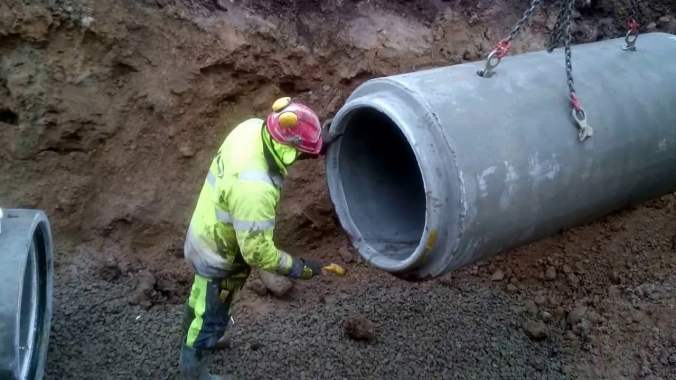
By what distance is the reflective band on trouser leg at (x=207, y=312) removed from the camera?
3688mm

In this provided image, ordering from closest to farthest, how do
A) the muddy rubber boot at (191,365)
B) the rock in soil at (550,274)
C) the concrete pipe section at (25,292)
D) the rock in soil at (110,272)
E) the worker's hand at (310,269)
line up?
the concrete pipe section at (25,292) < the worker's hand at (310,269) < the muddy rubber boot at (191,365) < the rock in soil at (110,272) < the rock in soil at (550,274)

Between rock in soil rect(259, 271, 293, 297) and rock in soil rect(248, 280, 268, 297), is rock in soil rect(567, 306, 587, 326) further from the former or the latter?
rock in soil rect(248, 280, 268, 297)

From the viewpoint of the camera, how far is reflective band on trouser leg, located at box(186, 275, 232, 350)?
369cm

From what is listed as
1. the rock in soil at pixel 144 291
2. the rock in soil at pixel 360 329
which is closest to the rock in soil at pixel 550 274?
the rock in soil at pixel 360 329

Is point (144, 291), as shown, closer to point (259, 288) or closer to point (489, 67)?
point (259, 288)

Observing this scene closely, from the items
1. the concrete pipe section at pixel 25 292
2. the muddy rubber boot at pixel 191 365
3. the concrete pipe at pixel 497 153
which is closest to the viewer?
the concrete pipe at pixel 497 153

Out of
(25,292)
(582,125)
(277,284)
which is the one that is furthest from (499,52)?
(25,292)

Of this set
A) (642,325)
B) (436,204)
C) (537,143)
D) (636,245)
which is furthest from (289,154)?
(636,245)

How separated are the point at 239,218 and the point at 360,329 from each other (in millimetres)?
1420

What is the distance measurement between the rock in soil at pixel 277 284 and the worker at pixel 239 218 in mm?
784

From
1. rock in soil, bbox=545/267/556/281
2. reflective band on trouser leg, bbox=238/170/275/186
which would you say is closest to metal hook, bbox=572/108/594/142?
reflective band on trouser leg, bbox=238/170/275/186

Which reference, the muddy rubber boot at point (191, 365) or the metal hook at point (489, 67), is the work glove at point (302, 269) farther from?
the metal hook at point (489, 67)

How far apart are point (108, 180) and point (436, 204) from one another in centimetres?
271

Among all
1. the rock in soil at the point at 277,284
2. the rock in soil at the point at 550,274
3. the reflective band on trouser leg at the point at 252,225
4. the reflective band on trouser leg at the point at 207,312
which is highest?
the reflective band on trouser leg at the point at 252,225
